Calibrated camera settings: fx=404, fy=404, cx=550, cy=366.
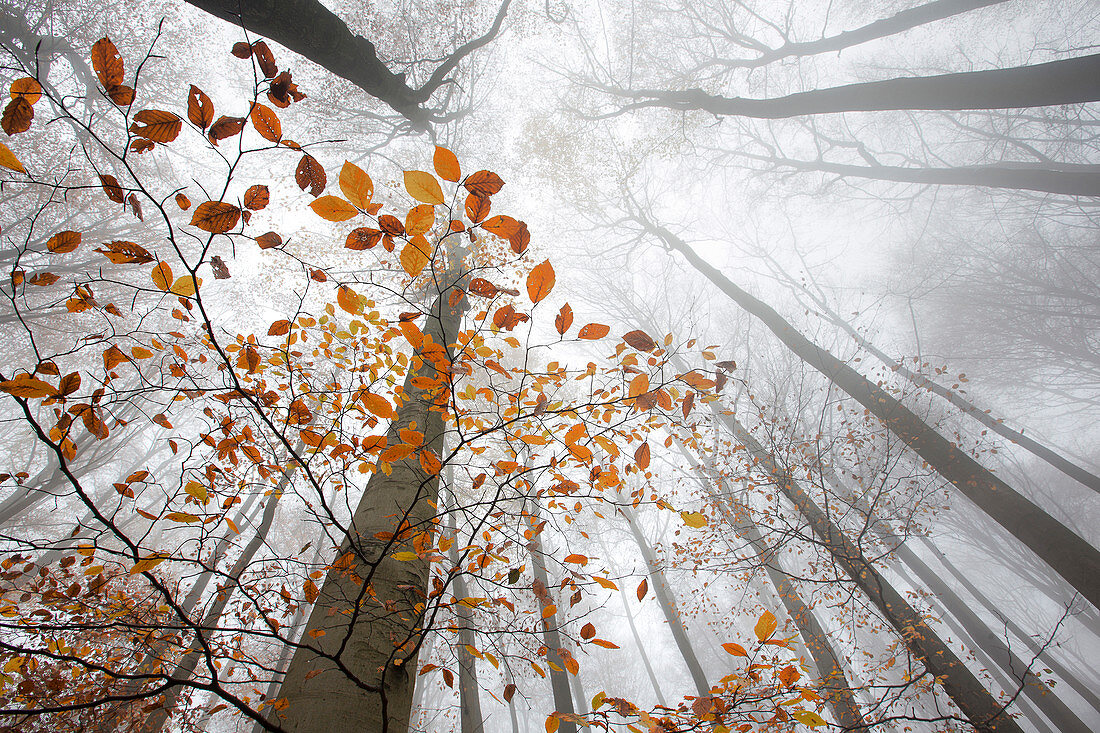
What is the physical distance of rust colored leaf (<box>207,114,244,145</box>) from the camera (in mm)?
1082

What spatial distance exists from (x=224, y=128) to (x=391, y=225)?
537mm

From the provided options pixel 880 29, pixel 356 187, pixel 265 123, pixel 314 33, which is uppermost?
pixel 880 29

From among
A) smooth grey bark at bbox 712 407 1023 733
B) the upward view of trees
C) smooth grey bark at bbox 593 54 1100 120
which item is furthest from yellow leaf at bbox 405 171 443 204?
smooth grey bark at bbox 593 54 1100 120

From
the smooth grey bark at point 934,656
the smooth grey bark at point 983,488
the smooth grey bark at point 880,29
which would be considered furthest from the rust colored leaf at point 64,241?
the smooth grey bark at point 880,29

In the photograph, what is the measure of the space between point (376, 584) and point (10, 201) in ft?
38.0

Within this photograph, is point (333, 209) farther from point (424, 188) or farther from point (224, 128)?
point (224, 128)

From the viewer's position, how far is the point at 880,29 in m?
6.52

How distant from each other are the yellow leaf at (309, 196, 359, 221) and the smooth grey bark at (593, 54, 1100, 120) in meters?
5.49

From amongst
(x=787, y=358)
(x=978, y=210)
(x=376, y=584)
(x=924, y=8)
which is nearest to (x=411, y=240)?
(x=376, y=584)

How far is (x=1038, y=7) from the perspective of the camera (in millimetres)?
8391

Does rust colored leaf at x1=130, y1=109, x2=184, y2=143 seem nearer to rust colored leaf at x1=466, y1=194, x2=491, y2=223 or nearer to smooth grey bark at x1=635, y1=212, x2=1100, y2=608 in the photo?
rust colored leaf at x1=466, y1=194, x2=491, y2=223

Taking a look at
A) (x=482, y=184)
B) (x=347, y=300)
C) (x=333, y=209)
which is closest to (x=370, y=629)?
(x=347, y=300)

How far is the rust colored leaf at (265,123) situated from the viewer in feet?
3.26

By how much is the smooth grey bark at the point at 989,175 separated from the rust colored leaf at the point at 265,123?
24.9 ft
